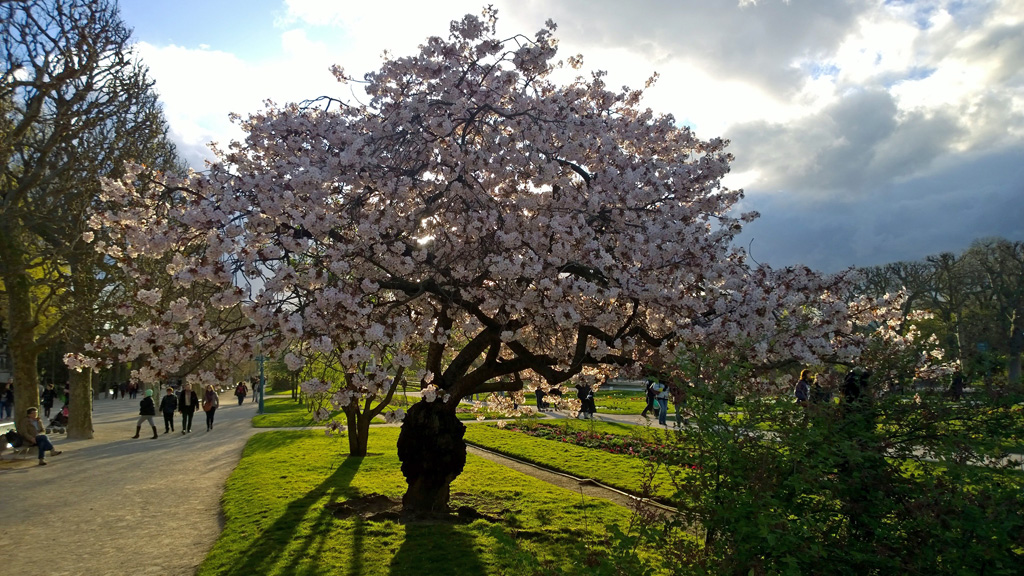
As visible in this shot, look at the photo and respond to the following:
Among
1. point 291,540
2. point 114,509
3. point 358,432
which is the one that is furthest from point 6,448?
point 291,540

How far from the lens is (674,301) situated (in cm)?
752

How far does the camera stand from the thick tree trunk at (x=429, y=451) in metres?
9.70

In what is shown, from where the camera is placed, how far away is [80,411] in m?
21.7

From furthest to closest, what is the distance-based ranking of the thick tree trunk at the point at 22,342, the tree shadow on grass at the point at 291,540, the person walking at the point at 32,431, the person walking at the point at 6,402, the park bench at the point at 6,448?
the person walking at the point at 6,402
the thick tree trunk at the point at 22,342
the park bench at the point at 6,448
the person walking at the point at 32,431
the tree shadow on grass at the point at 291,540

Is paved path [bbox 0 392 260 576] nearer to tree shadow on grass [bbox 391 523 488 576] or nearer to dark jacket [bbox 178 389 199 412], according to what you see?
tree shadow on grass [bbox 391 523 488 576]

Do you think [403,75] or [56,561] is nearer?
[56,561]

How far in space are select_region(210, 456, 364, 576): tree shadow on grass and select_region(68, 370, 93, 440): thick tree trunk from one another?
1406 centimetres

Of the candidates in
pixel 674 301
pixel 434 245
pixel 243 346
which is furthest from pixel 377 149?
pixel 674 301

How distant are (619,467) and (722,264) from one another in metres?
7.26

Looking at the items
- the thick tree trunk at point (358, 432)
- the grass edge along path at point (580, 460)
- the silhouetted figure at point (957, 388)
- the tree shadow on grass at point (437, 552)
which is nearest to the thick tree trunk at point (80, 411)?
the thick tree trunk at point (358, 432)

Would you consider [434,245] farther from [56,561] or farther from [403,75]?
[56,561]

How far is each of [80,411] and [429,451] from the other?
17.8 metres

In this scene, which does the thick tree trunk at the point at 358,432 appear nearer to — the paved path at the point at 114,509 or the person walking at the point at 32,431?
the paved path at the point at 114,509

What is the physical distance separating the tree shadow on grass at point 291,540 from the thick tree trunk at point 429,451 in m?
1.38
